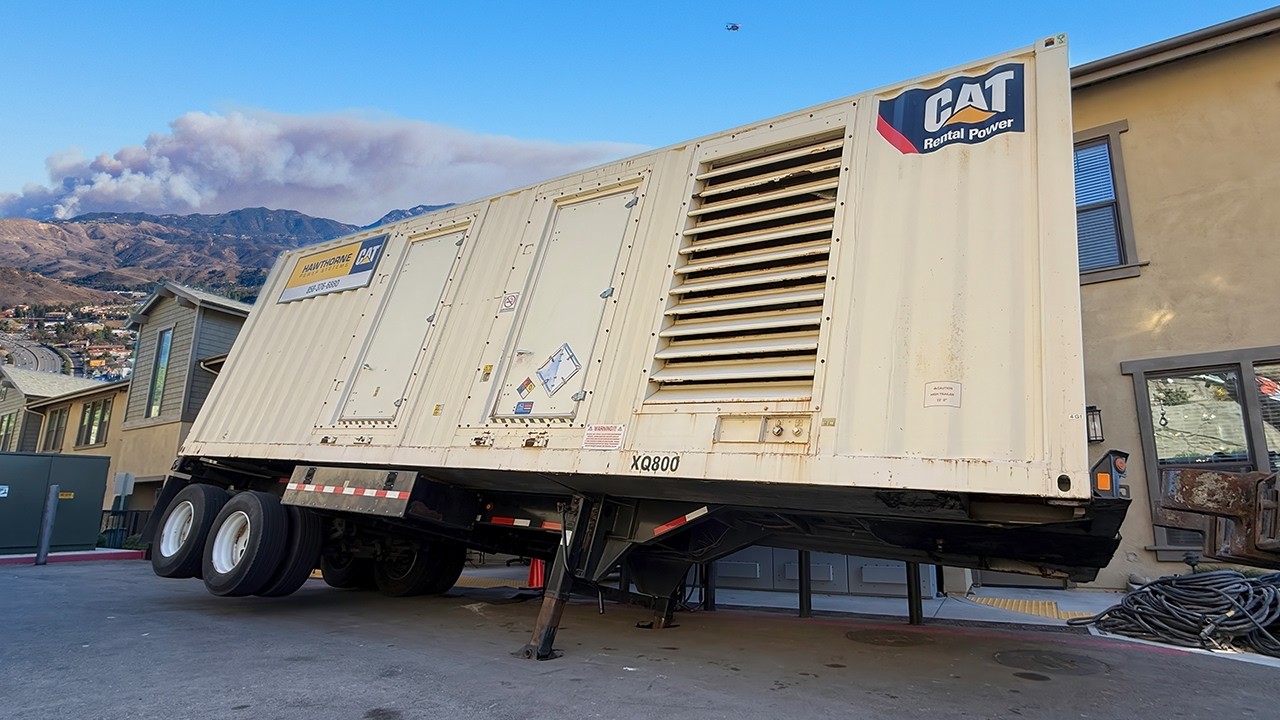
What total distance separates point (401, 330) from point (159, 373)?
16823 mm

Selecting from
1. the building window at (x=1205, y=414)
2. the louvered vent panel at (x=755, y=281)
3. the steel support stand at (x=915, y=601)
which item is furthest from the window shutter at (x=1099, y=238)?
the louvered vent panel at (x=755, y=281)

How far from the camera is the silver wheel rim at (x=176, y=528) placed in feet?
22.4

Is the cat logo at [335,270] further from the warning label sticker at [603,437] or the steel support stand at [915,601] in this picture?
the steel support stand at [915,601]

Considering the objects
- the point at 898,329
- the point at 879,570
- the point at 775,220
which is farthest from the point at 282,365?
the point at 879,570

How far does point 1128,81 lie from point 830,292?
7.81 m

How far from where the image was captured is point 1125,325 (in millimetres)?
8391

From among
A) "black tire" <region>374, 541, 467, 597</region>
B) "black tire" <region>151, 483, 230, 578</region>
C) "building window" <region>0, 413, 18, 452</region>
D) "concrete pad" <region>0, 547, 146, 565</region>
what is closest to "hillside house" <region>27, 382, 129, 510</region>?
"building window" <region>0, 413, 18, 452</region>

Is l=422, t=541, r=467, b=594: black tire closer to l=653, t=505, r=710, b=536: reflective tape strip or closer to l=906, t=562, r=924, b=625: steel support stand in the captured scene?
l=653, t=505, r=710, b=536: reflective tape strip

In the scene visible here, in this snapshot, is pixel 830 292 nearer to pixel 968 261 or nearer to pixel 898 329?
pixel 898 329

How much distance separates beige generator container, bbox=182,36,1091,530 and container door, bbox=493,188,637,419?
18 mm

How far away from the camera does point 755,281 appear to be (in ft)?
13.8

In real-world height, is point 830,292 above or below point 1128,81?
below

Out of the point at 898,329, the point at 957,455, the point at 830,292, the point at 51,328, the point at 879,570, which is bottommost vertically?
the point at 879,570

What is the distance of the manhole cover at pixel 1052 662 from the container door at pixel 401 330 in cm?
505
